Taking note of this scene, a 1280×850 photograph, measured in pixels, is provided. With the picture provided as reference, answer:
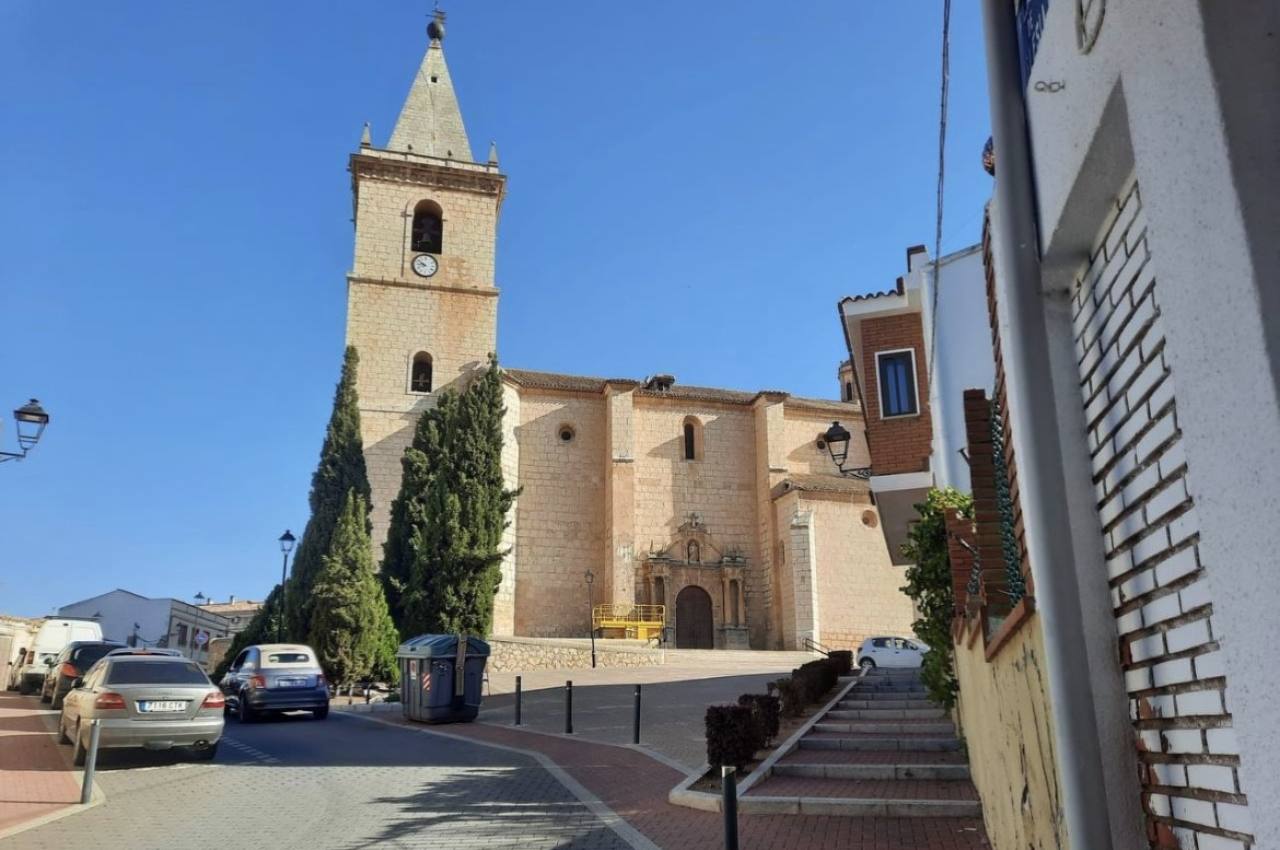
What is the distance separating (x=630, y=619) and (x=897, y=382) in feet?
65.9

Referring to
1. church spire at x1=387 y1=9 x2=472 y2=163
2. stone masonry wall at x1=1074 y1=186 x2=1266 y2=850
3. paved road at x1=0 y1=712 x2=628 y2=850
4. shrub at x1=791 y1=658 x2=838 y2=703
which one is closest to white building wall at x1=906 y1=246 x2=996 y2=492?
shrub at x1=791 y1=658 x2=838 y2=703

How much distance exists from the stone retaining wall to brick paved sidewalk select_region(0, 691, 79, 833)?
1364 cm

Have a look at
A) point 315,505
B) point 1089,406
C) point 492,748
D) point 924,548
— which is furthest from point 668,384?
point 1089,406

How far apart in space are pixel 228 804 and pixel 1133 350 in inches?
344

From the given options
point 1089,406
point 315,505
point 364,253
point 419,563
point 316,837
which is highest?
point 364,253

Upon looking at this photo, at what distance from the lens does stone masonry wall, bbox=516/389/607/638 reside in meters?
34.3

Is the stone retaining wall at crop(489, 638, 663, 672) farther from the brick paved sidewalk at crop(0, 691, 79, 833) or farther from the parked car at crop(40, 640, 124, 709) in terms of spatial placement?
the brick paved sidewalk at crop(0, 691, 79, 833)

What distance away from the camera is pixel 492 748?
1259 cm

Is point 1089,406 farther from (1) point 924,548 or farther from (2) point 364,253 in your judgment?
(2) point 364,253

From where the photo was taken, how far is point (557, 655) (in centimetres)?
2852

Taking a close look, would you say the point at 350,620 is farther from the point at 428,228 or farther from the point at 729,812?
the point at 729,812

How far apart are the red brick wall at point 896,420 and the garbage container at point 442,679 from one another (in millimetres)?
7849

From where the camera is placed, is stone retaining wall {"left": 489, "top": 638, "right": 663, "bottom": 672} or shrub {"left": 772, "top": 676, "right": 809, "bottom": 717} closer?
shrub {"left": 772, "top": 676, "right": 809, "bottom": 717}

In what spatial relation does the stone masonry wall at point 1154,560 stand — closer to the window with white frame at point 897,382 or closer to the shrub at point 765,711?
the shrub at point 765,711
